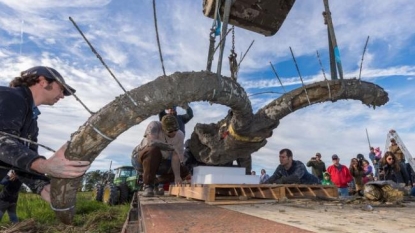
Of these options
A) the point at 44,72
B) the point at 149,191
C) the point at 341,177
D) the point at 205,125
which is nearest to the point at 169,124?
the point at 205,125

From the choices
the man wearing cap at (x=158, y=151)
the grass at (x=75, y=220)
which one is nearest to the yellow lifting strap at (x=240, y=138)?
the man wearing cap at (x=158, y=151)

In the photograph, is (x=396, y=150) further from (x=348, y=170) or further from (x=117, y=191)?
(x=117, y=191)

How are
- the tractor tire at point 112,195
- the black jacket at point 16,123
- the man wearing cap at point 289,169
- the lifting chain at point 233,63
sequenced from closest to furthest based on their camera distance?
the black jacket at point 16,123, the lifting chain at point 233,63, the man wearing cap at point 289,169, the tractor tire at point 112,195

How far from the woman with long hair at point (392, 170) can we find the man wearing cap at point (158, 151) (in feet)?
19.2

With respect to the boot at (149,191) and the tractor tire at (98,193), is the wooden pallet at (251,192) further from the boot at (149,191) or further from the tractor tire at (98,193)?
the tractor tire at (98,193)

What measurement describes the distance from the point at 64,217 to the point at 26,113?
1000 mm

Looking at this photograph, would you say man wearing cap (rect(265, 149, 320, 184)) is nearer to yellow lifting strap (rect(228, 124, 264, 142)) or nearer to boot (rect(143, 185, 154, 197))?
yellow lifting strap (rect(228, 124, 264, 142))

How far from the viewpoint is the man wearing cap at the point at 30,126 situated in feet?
6.89

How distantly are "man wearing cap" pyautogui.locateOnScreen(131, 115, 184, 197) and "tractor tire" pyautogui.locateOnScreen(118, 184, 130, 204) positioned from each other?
10.7ft

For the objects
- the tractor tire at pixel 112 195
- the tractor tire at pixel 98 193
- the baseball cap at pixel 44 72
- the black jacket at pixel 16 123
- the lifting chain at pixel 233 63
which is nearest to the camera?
the black jacket at pixel 16 123

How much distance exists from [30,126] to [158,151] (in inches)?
90.8

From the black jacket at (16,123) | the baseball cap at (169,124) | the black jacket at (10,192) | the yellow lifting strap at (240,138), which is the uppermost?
the baseball cap at (169,124)

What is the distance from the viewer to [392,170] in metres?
8.39

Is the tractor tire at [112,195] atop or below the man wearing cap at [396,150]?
below
